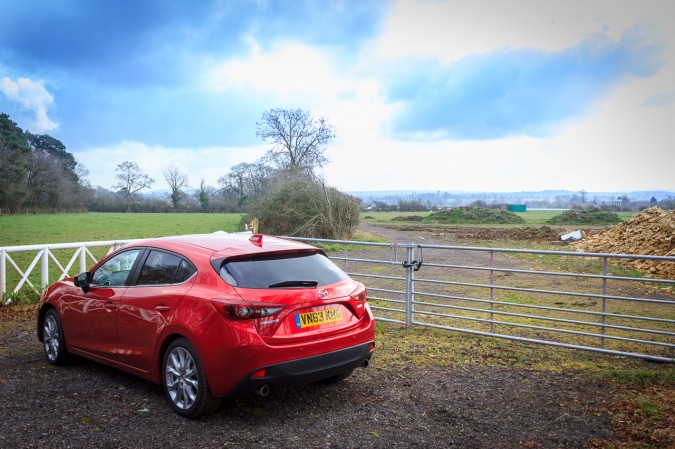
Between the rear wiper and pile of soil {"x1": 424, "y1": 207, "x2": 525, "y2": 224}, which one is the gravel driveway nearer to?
the rear wiper

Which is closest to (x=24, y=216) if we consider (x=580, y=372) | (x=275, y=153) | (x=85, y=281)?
(x=275, y=153)

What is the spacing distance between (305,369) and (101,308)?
2.52 metres

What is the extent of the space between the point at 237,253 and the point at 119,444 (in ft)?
5.92

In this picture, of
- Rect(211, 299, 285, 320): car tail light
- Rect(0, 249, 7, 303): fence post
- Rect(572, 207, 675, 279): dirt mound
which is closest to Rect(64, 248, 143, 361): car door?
Rect(211, 299, 285, 320): car tail light

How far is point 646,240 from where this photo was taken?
18.6 meters

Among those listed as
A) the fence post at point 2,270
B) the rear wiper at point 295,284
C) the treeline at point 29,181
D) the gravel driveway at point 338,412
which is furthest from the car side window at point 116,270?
the treeline at point 29,181

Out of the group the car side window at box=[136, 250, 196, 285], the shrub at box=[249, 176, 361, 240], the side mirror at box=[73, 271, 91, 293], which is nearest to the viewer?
the car side window at box=[136, 250, 196, 285]

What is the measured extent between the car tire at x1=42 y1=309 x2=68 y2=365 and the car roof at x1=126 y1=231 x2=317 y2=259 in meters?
1.64

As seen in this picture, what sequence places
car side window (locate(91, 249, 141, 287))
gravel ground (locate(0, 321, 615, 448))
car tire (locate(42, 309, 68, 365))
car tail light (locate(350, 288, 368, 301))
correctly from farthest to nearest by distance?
car tire (locate(42, 309, 68, 365))
car side window (locate(91, 249, 141, 287))
car tail light (locate(350, 288, 368, 301))
gravel ground (locate(0, 321, 615, 448))

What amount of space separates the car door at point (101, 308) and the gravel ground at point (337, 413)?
Answer: 41 centimetres

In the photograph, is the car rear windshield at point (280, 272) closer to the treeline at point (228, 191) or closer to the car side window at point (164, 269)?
the car side window at point (164, 269)

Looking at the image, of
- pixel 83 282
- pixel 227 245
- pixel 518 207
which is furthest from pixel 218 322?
pixel 518 207

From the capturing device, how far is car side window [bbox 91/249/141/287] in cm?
562

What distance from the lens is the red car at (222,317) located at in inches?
172
